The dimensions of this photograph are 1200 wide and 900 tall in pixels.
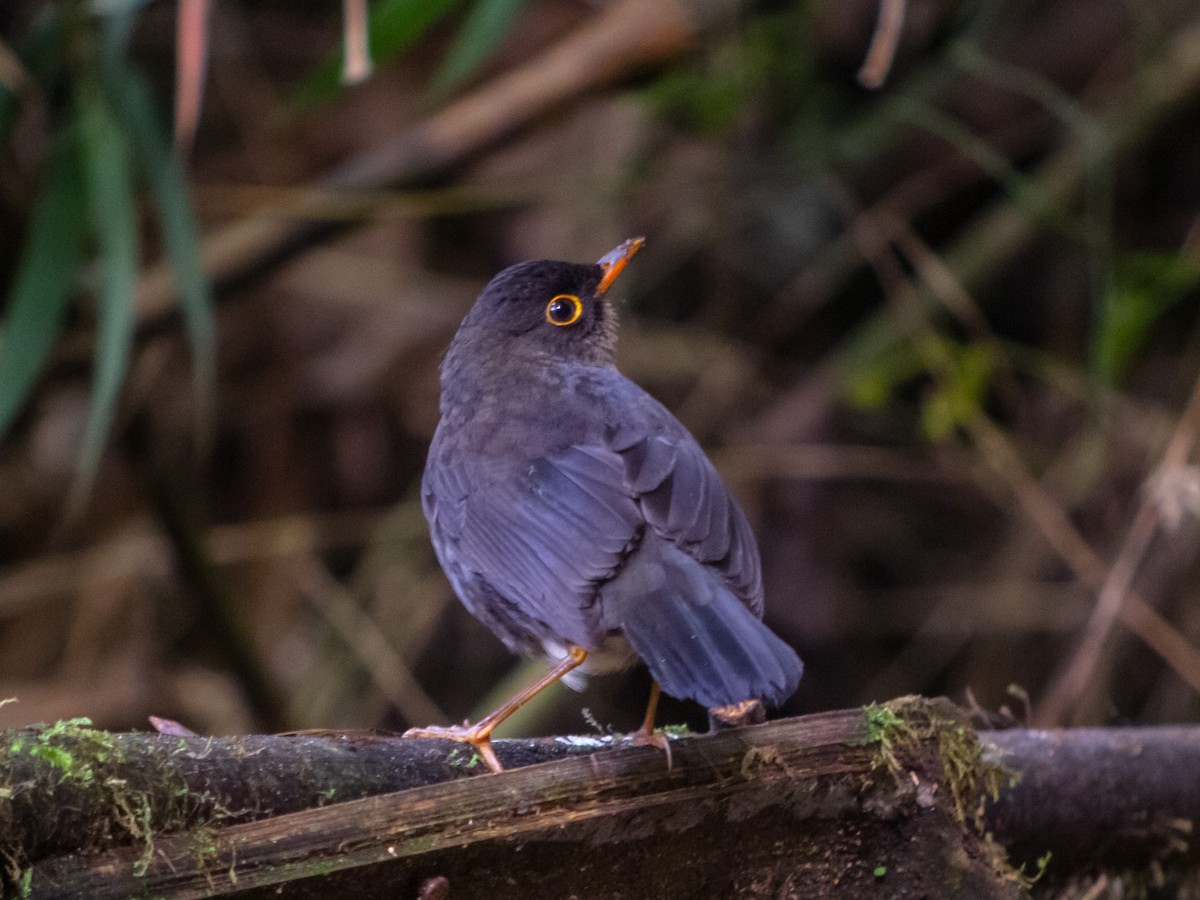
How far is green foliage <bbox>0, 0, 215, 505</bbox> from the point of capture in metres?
3.71

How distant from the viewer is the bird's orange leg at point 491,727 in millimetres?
2061

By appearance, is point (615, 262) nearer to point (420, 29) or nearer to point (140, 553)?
point (420, 29)

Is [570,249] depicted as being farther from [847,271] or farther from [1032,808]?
[1032,808]

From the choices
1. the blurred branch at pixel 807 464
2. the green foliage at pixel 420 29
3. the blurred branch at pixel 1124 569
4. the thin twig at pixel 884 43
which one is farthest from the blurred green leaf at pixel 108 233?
the blurred branch at pixel 1124 569

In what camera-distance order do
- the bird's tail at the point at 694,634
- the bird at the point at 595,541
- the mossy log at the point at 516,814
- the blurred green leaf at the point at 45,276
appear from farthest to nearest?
1. the blurred green leaf at the point at 45,276
2. the bird at the point at 595,541
3. the bird's tail at the point at 694,634
4. the mossy log at the point at 516,814

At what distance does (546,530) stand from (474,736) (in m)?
0.40

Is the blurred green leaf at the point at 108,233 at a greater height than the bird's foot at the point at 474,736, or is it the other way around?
the blurred green leaf at the point at 108,233

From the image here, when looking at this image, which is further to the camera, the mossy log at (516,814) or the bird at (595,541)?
the bird at (595,541)

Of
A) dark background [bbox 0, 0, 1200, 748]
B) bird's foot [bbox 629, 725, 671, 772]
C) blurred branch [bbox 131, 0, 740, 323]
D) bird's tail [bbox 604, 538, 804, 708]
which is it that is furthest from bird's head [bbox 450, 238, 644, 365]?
dark background [bbox 0, 0, 1200, 748]

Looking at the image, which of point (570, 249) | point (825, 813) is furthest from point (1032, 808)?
point (570, 249)

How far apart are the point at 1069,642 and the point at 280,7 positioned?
486 centimetres

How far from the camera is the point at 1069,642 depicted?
5.98 m

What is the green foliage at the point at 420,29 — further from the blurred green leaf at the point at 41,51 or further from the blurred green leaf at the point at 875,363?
the blurred green leaf at the point at 875,363

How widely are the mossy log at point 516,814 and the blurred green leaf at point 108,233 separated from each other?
6.32 ft
